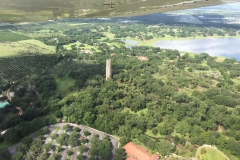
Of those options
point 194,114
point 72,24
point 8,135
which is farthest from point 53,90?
point 72,24

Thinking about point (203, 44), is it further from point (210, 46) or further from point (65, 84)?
point (65, 84)

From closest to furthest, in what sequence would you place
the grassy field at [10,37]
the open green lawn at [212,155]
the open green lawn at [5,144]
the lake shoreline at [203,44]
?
the open green lawn at [212,155]
the open green lawn at [5,144]
the lake shoreline at [203,44]
the grassy field at [10,37]

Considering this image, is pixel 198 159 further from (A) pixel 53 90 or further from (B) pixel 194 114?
(A) pixel 53 90

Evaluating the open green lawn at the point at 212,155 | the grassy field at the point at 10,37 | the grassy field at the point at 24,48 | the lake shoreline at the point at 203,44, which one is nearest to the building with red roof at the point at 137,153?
the open green lawn at the point at 212,155

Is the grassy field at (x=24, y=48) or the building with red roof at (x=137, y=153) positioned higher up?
the grassy field at (x=24, y=48)

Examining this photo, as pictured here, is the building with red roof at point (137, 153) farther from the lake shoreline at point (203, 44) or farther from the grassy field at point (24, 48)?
the lake shoreline at point (203, 44)

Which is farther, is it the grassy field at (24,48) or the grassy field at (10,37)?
the grassy field at (10,37)

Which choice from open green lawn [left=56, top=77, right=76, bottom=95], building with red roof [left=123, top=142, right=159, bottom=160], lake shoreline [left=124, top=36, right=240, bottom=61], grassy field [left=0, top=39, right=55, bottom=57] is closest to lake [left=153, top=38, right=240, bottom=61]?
lake shoreline [left=124, top=36, right=240, bottom=61]
